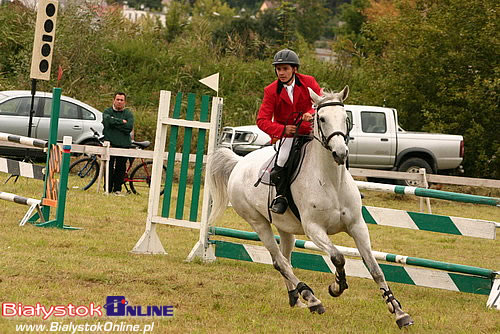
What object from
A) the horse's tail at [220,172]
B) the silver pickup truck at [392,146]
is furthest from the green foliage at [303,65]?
the horse's tail at [220,172]

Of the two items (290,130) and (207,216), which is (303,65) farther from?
(290,130)

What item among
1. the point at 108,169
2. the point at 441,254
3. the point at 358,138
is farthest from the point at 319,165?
the point at 358,138

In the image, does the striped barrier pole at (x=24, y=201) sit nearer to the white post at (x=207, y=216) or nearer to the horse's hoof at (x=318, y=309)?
the white post at (x=207, y=216)

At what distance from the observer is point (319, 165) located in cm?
714

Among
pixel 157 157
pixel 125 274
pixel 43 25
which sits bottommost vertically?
pixel 125 274

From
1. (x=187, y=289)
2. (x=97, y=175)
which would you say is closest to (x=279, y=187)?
(x=187, y=289)

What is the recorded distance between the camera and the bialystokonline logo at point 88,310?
6320 mm

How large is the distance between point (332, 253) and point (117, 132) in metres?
10.2

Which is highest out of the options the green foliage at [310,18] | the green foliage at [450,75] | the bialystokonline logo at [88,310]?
the green foliage at [310,18]

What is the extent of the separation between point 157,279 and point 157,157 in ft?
7.25

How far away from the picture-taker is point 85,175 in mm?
17047

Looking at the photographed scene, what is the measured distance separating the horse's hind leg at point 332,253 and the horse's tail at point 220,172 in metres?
1.99

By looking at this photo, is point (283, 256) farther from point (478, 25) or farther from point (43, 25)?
point (478, 25)

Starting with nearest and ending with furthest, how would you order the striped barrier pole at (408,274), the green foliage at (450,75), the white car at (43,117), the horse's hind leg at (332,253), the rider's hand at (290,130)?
1. the horse's hind leg at (332,253)
2. the rider's hand at (290,130)
3. the striped barrier pole at (408,274)
4. the white car at (43,117)
5. the green foliage at (450,75)
